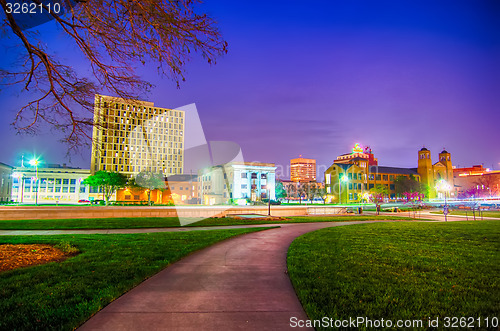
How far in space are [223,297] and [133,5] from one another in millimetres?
6937

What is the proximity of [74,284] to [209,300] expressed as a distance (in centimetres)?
294

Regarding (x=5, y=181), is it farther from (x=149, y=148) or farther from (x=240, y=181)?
(x=240, y=181)

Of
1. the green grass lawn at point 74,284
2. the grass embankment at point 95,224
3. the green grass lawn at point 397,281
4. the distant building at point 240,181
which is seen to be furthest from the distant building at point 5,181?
the green grass lawn at point 397,281

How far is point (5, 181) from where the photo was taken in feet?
305

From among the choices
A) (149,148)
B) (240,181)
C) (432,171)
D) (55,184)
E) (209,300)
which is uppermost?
(149,148)

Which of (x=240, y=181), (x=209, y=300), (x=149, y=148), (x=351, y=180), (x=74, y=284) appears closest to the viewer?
(x=209, y=300)

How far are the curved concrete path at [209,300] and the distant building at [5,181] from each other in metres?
110

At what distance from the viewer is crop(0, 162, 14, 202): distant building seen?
3516 inches

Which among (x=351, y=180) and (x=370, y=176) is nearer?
(x=351, y=180)

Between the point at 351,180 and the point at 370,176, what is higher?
the point at 370,176

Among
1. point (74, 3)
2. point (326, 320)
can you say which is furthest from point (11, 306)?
point (74, 3)

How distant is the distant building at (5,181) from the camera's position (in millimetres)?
89312
